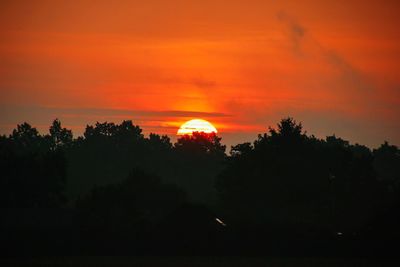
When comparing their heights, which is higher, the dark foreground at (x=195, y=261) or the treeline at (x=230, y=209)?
the treeline at (x=230, y=209)

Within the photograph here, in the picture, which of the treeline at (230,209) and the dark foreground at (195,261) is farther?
the treeline at (230,209)

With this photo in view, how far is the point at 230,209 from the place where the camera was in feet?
407

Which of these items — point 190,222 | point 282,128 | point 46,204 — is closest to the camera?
point 190,222

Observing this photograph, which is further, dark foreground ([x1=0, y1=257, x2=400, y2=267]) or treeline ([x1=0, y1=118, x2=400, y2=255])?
treeline ([x1=0, y1=118, x2=400, y2=255])

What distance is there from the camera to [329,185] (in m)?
126

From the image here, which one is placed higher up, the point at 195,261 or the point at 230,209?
the point at 230,209

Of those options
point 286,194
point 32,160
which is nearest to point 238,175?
point 286,194

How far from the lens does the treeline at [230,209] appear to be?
77.1m

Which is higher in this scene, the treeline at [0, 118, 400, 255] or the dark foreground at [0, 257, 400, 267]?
the treeline at [0, 118, 400, 255]

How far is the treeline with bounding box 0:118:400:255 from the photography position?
77.1 metres

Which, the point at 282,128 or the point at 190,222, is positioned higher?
the point at 282,128

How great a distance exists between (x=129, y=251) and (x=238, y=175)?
2142 inches

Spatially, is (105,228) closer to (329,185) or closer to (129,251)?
(129,251)

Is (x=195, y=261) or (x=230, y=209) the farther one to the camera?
(x=230, y=209)
